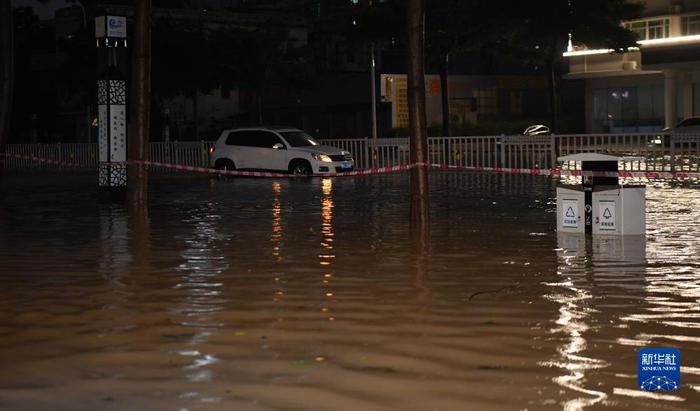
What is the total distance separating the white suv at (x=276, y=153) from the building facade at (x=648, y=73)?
24.0 m

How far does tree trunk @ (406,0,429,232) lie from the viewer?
56.5ft

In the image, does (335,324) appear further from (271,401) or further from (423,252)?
(423,252)

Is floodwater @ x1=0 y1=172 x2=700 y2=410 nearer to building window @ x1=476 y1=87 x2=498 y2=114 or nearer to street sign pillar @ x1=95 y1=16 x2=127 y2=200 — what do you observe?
street sign pillar @ x1=95 y1=16 x2=127 y2=200

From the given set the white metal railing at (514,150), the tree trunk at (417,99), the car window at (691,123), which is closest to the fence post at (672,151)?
the white metal railing at (514,150)

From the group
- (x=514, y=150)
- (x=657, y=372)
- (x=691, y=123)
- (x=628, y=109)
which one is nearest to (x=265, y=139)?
(x=514, y=150)

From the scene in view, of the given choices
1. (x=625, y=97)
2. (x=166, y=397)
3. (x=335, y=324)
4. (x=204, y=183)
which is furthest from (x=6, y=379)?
(x=625, y=97)

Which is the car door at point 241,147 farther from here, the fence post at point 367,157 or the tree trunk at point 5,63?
the tree trunk at point 5,63

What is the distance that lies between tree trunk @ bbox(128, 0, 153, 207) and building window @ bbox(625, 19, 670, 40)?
41.8 metres

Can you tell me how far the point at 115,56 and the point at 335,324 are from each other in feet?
56.4

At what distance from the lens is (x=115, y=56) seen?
82.4ft

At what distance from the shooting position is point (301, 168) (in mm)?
36125

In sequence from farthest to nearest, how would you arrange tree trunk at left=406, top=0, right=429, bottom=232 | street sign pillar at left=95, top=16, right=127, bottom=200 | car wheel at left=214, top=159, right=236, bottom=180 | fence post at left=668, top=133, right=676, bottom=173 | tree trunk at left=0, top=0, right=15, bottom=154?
car wheel at left=214, top=159, right=236, bottom=180
fence post at left=668, top=133, right=676, bottom=173
tree trunk at left=0, top=0, right=15, bottom=154
street sign pillar at left=95, top=16, right=127, bottom=200
tree trunk at left=406, top=0, right=429, bottom=232

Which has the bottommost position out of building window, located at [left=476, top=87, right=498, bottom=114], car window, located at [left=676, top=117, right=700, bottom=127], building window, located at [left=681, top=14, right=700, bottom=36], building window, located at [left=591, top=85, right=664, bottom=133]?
car window, located at [left=676, top=117, right=700, bottom=127]

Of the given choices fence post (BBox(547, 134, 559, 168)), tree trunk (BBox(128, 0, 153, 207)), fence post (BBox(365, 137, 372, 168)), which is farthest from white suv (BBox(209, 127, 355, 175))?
tree trunk (BBox(128, 0, 153, 207))
